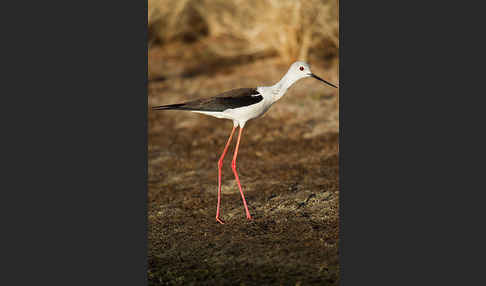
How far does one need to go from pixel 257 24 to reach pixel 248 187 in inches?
183

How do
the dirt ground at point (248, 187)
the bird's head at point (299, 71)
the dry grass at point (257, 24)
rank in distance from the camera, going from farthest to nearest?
the dry grass at point (257, 24) < the bird's head at point (299, 71) < the dirt ground at point (248, 187)

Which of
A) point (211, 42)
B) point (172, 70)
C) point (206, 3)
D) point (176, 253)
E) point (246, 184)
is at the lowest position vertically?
point (176, 253)

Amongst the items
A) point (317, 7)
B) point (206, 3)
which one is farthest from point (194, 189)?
point (206, 3)

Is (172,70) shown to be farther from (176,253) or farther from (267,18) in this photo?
(176,253)

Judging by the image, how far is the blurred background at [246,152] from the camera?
4223mm

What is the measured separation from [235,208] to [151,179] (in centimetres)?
172

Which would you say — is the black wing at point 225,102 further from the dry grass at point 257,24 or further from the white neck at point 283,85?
the dry grass at point 257,24

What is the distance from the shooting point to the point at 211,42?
11.3 metres

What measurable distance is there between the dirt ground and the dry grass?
0.42 m

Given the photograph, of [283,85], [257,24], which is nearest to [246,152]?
[283,85]

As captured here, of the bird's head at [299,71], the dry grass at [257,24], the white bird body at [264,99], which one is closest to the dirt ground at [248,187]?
the dry grass at [257,24]

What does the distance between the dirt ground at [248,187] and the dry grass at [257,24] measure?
1.37 feet

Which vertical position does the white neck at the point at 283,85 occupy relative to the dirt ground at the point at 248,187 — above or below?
above

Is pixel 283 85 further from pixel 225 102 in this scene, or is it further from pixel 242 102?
pixel 225 102
